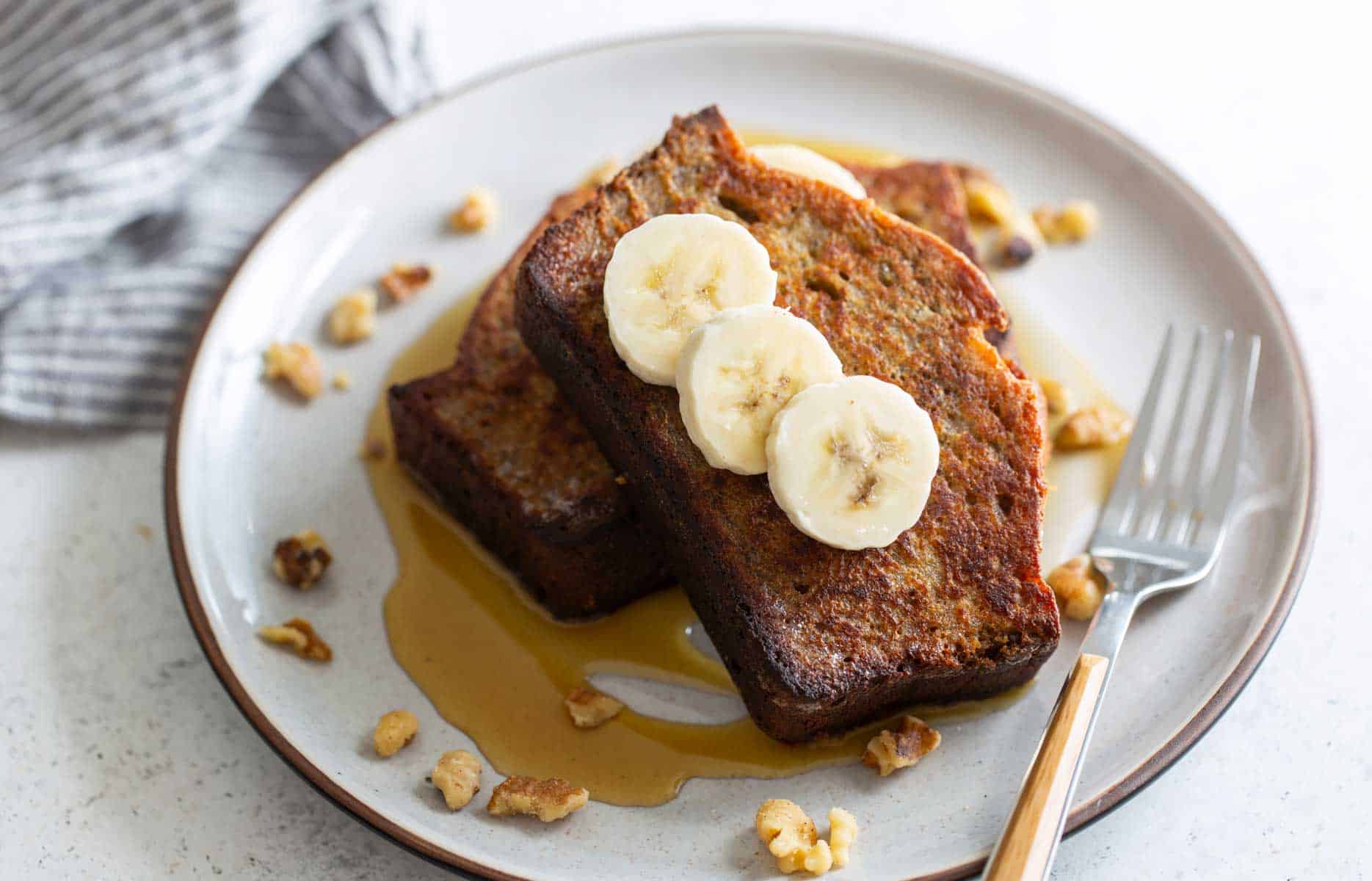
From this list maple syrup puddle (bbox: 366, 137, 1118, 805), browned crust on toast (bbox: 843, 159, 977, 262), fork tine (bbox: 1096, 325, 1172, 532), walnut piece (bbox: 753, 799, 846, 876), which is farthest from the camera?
browned crust on toast (bbox: 843, 159, 977, 262)

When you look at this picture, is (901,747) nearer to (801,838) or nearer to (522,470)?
(801,838)

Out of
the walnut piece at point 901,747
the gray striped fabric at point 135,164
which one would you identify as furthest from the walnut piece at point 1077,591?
the gray striped fabric at point 135,164

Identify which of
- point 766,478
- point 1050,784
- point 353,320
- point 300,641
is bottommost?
point 300,641

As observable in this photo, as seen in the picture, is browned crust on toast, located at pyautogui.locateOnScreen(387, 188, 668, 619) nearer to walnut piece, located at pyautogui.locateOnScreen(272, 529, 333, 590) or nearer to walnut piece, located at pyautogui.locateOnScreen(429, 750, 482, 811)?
walnut piece, located at pyautogui.locateOnScreen(272, 529, 333, 590)

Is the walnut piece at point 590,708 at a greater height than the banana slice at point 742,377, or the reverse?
Answer: the banana slice at point 742,377

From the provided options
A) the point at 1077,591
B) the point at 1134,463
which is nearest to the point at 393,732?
the point at 1077,591

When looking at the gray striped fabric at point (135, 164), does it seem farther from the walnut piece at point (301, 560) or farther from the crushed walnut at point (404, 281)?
the walnut piece at point (301, 560)

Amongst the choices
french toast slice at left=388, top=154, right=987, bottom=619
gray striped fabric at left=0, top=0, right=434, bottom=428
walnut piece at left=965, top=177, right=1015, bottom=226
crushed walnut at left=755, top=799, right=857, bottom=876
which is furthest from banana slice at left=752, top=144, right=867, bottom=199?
crushed walnut at left=755, top=799, right=857, bottom=876
